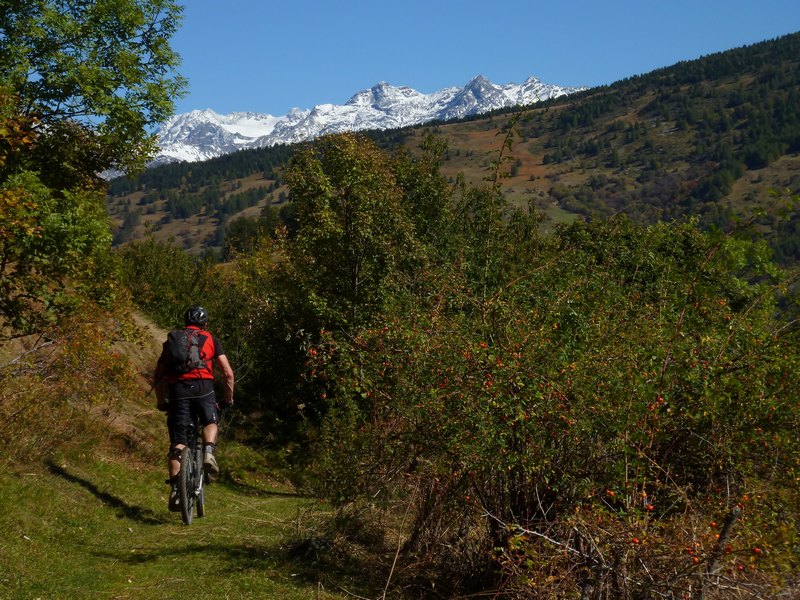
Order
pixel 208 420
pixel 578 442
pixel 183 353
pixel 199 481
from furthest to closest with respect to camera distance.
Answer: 1. pixel 199 481
2. pixel 208 420
3. pixel 183 353
4. pixel 578 442

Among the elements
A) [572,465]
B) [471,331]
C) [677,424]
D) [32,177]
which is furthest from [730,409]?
[32,177]

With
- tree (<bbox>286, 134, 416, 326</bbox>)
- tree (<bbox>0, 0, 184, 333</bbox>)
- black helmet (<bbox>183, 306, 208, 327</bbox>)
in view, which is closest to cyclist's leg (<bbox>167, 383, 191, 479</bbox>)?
black helmet (<bbox>183, 306, 208, 327</bbox>)

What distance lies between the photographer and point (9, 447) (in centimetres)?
1095

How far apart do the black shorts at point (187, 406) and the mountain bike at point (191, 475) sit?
123 millimetres

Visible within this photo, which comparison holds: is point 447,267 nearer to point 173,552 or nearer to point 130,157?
point 173,552

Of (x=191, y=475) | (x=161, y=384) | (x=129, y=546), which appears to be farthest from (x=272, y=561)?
(x=161, y=384)

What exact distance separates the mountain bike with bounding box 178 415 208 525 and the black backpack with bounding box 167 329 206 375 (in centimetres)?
75

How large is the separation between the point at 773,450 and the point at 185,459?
22.2ft

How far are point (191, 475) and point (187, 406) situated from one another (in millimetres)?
983

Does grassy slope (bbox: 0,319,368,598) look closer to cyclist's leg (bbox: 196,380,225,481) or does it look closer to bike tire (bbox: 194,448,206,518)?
bike tire (bbox: 194,448,206,518)

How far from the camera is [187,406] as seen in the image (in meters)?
9.67

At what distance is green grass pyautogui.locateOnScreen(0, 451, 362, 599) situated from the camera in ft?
23.4

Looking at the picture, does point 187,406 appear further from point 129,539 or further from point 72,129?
point 72,129

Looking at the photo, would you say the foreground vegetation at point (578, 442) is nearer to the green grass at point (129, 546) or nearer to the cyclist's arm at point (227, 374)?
the green grass at point (129, 546)
